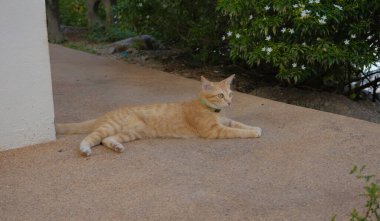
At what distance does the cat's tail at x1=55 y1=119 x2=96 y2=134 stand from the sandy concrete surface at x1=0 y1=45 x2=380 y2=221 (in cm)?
9

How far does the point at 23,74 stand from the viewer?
421cm

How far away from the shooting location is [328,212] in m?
3.25

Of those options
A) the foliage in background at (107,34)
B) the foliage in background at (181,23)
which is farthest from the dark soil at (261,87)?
the foliage in background at (107,34)

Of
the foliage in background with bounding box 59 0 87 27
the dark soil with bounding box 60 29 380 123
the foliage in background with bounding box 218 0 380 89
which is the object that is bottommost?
the dark soil with bounding box 60 29 380 123

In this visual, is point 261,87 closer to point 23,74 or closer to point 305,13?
point 305,13

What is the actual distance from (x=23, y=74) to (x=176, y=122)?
1527mm

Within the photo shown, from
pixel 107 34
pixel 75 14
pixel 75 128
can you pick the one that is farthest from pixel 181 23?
pixel 75 14

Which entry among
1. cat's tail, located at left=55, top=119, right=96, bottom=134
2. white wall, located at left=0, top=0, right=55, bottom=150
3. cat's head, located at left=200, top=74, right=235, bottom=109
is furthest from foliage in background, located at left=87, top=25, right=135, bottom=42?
white wall, located at left=0, top=0, right=55, bottom=150

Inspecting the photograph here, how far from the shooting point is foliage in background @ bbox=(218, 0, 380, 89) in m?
6.09

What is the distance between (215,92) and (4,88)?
198 centimetres

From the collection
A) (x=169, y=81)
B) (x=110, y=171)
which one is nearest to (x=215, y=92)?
(x=110, y=171)

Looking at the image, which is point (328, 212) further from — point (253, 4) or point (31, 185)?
point (253, 4)

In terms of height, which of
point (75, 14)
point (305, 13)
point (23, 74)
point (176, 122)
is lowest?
point (75, 14)

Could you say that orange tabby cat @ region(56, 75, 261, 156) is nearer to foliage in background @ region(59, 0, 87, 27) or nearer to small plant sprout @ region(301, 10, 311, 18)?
small plant sprout @ region(301, 10, 311, 18)
